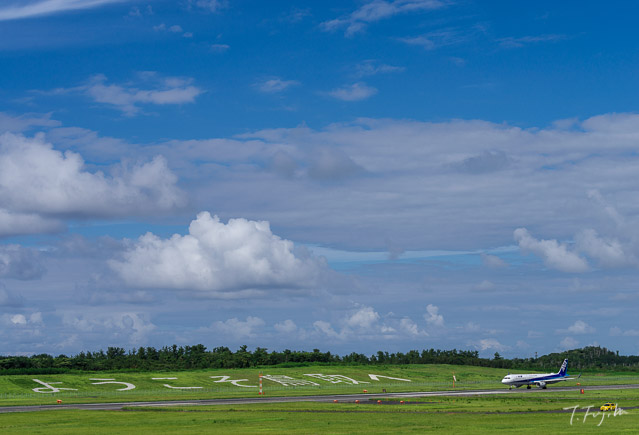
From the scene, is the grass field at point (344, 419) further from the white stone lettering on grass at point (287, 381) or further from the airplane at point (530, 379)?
the white stone lettering on grass at point (287, 381)

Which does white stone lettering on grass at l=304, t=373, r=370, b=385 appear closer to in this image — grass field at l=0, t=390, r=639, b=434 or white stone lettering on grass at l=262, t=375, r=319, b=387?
white stone lettering on grass at l=262, t=375, r=319, b=387

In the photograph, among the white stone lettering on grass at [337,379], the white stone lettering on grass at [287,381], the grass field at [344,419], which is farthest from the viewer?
the white stone lettering on grass at [337,379]

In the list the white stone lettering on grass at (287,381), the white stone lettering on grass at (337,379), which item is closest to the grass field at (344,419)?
the white stone lettering on grass at (287,381)

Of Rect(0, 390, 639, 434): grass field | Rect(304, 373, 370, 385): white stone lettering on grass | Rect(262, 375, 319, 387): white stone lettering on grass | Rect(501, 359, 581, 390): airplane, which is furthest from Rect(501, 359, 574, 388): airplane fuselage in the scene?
Rect(262, 375, 319, 387): white stone lettering on grass

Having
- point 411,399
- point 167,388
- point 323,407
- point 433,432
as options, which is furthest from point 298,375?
point 433,432

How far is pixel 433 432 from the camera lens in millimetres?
62125

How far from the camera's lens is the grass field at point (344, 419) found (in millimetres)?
65812

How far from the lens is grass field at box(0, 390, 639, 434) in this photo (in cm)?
6581

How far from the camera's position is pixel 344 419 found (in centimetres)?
7688

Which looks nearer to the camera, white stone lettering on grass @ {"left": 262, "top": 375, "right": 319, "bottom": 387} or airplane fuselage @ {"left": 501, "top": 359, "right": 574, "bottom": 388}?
airplane fuselage @ {"left": 501, "top": 359, "right": 574, "bottom": 388}

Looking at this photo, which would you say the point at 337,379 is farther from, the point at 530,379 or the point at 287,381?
the point at 530,379

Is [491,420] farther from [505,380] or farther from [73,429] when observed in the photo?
[505,380]

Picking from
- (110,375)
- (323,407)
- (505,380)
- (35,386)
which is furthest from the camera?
(110,375)

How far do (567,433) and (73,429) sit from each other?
46.6 metres
